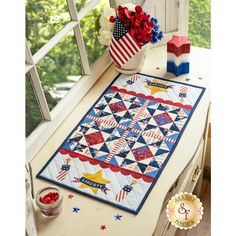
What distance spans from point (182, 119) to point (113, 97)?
1.54ft

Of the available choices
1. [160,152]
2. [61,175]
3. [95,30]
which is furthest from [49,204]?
→ [95,30]

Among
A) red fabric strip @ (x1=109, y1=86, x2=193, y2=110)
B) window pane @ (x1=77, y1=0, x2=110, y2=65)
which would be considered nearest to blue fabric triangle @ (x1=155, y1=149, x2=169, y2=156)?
red fabric strip @ (x1=109, y1=86, x2=193, y2=110)

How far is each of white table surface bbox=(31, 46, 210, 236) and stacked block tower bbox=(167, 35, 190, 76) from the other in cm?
5

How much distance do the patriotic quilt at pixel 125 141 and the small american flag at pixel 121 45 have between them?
149 millimetres

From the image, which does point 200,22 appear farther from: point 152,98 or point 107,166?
point 107,166

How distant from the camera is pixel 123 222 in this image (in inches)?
79.8

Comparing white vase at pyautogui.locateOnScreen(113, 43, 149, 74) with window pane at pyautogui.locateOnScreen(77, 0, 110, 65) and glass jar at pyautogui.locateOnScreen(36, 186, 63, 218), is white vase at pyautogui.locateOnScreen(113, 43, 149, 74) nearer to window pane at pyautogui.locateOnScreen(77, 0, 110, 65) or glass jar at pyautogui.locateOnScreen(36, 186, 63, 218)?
window pane at pyautogui.locateOnScreen(77, 0, 110, 65)

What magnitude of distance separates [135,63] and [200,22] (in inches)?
27.1

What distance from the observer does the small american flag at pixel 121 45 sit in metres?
2.71

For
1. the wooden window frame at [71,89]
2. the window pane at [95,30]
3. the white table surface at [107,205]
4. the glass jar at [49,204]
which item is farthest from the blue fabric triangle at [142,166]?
the window pane at [95,30]

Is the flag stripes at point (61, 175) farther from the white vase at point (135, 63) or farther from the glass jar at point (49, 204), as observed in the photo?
the white vase at point (135, 63)

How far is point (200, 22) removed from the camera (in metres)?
3.15
